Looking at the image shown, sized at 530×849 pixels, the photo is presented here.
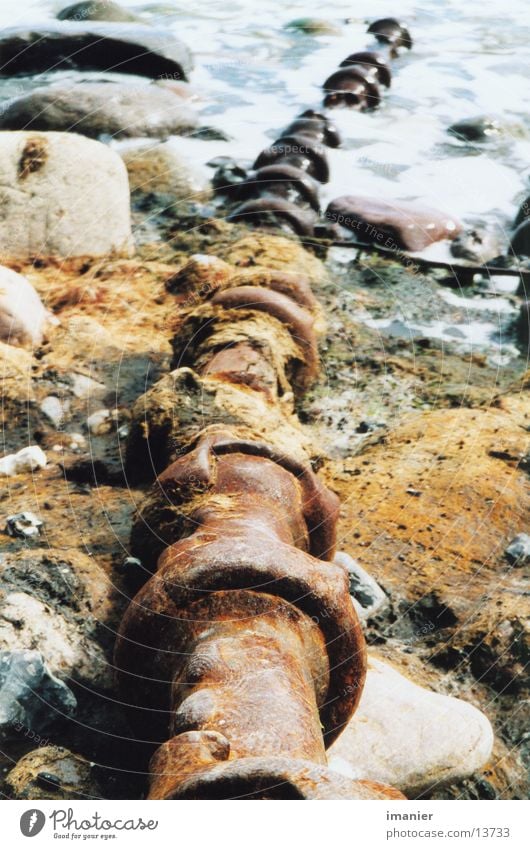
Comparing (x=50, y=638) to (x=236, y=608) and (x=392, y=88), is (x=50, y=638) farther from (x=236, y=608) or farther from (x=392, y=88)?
(x=392, y=88)

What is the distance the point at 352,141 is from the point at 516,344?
9.79 feet

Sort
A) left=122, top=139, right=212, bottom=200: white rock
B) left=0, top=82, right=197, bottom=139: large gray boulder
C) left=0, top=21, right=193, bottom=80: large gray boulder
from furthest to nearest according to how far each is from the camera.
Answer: left=0, top=21, right=193, bottom=80: large gray boulder, left=0, top=82, right=197, bottom=139: large gray boulder, left=122, top=139, right=212, bottom=200: white rock

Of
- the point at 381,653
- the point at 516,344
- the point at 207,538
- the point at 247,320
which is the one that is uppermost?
the point at 207,538

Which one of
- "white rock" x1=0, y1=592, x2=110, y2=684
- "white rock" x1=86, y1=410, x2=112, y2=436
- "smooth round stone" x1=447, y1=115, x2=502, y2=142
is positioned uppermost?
"white rock" x1=0, y1=592, x2=110, y2=684

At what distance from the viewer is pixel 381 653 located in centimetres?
281

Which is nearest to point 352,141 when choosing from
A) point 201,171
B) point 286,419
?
point 201,171

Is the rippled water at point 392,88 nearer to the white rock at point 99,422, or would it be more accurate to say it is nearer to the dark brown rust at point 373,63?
the dark brown rust at point 373,63

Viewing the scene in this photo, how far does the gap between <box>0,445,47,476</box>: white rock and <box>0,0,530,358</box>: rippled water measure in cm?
257

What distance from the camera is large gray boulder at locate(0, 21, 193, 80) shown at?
8477 mm

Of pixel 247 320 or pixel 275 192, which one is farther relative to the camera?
pixel 275 192

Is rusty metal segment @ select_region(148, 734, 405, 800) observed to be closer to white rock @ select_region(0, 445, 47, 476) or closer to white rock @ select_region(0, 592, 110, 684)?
white rock @ select_region(0, 592, 110, 684)

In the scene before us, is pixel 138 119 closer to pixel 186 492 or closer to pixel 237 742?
pixel 186 492

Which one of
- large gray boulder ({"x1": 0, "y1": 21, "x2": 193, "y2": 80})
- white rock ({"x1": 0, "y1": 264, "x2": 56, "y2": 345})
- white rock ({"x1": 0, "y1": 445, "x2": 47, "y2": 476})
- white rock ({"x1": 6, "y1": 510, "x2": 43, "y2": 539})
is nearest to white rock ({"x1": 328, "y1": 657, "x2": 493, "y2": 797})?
white rock ({"x1": 6, "y1": 510, "x2": 43, "y2": 539})

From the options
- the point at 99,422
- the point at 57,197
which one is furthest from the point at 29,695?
the point at 57,197
